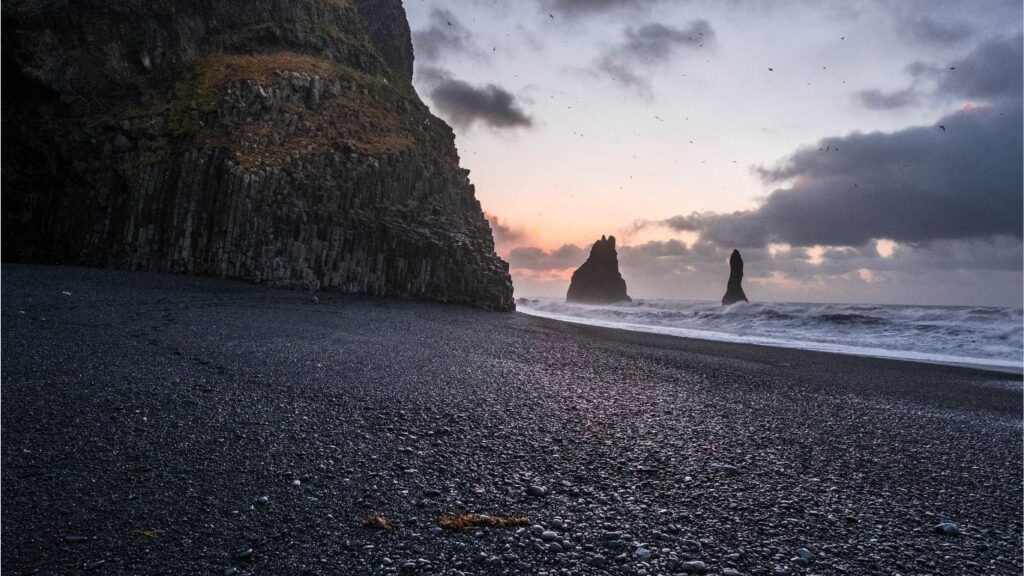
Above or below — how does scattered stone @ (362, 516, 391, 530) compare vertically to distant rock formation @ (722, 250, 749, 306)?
below

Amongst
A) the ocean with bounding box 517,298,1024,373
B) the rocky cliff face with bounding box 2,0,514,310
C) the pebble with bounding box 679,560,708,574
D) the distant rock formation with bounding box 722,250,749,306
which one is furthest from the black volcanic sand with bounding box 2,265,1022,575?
the distant rock formation with bounding box 722,250,749,306

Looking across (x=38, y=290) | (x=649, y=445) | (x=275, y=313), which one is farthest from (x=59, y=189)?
(x=649, y=445)

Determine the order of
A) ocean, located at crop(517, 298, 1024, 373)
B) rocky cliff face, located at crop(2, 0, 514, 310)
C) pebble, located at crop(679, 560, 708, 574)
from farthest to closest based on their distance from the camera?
rocky cliff face, located at crop(2, 0, 514, 310) < ocean, located at crop(517, 298, 1024, 373) < pebble, located at crop(679, 560, 708, 574)

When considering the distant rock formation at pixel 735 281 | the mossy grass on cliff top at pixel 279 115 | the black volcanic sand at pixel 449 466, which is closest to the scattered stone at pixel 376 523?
the black volcanic sand at pixel 449 466

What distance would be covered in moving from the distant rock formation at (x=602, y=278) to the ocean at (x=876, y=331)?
59.7 m

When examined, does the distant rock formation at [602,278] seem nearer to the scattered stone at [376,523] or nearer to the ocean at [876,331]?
the ocean at [876,331]

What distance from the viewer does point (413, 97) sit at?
33031mm

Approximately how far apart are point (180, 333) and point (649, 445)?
8.65m

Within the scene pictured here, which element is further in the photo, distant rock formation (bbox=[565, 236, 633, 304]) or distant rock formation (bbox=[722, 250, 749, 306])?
distant rock formation (bbox=[565, 236, 633, 304])

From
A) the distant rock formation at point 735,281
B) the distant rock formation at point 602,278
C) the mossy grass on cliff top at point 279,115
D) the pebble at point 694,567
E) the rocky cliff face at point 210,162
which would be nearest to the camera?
the pebble at point 694,567

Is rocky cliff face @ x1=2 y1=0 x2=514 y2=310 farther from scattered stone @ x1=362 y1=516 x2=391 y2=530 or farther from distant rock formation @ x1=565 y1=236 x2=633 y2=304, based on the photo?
distant rock formation @ x1=565 y1=236 x2=633 y2=304

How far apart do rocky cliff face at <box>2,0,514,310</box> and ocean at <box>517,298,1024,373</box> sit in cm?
1146

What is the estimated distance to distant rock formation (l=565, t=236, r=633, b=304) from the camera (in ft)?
310

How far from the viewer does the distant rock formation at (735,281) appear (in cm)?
7275
